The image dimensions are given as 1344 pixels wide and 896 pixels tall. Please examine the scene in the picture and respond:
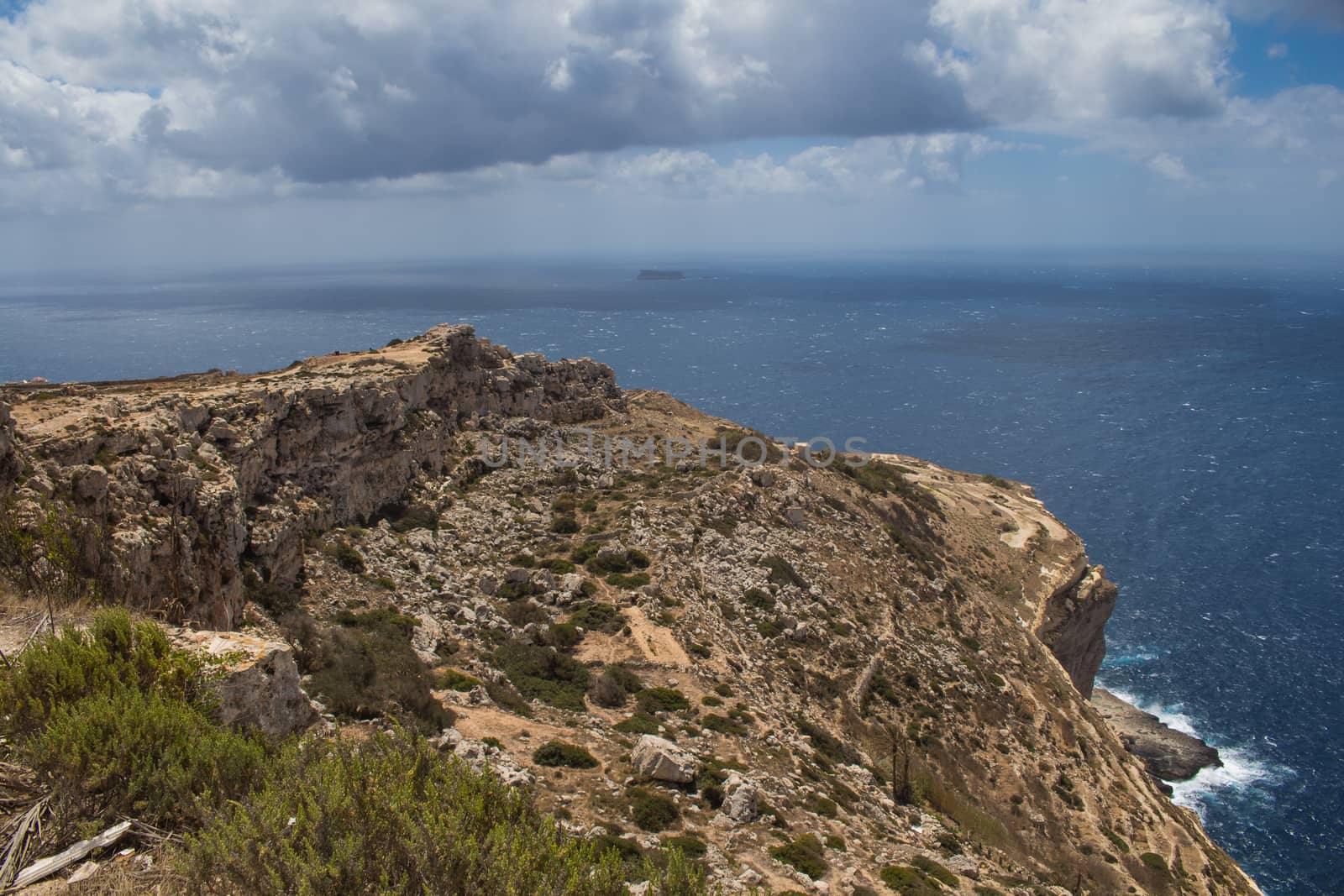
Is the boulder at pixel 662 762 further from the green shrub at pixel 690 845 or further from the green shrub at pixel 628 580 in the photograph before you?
the green shrub at pixel 628 580

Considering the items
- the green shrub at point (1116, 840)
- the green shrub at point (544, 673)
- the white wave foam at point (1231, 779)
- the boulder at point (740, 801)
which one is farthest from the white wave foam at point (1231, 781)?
the boulder at point (740, 801)

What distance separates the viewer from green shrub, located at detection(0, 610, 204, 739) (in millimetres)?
9758

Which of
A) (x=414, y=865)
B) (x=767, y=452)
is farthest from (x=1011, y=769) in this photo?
(x=414, y=865)

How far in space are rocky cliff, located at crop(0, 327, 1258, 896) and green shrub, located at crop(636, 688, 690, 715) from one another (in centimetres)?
8

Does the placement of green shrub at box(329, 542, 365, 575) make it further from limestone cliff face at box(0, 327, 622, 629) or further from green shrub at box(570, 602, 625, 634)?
green shrub at box(570, 602, 625, 634)

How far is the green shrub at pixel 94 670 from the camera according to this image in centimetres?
976

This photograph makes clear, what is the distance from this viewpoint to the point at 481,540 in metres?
35.6

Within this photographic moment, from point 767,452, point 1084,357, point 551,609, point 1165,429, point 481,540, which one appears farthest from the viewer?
point 1084,357

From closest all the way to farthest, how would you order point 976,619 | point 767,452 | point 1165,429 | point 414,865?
point 414,865 → point 976,619 → point 767,452 → point 1165,429

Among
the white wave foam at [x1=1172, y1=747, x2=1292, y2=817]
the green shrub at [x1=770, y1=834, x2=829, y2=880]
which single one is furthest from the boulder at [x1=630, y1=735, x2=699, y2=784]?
the white wave foam at [x1=1172, y1=747, x2=1292, y2=817]

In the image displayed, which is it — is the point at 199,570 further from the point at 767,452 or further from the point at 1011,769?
the point at 767,452

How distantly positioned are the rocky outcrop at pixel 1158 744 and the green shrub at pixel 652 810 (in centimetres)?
4795

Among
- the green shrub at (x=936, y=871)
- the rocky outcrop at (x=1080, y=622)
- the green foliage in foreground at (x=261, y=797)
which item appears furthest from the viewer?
the rocky outcrop at (x=1080, y=622)

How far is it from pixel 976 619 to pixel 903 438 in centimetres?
7462
